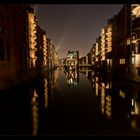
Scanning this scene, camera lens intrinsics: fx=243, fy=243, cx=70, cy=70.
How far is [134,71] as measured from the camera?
4956 centimetres

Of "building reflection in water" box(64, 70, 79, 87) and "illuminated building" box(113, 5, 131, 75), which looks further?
"illuminated building" box(113, 5, 131, 75)

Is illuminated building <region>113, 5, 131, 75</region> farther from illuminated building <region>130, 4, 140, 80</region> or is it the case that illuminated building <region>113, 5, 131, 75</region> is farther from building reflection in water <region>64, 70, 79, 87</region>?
building reflection in water <region>64, 70, 79, 87</region>

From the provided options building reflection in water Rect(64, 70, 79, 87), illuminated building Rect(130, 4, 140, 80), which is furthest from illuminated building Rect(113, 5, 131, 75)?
building reflection in water Rect(64, 70, 79, 87)

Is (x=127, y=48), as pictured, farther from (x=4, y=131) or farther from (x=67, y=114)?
(x=4, y=131)

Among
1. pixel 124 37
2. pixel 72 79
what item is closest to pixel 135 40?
pixel 124 37

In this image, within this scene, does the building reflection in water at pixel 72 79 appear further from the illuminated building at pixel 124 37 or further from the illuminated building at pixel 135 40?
the illuminated building at pixel 124 37

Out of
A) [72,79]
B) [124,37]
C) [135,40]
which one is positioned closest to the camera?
[135,40]

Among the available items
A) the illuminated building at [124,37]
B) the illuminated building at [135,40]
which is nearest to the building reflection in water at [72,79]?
the illuminated building at [135,40]

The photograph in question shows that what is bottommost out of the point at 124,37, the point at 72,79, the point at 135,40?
the point at 72,79

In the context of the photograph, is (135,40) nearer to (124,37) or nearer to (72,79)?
(124,37)

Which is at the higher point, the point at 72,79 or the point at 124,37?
the point at 124,37

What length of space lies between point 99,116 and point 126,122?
2378 mm

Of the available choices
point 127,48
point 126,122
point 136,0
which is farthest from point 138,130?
point 127,48

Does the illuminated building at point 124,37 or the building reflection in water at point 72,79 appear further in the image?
the illuminated building at point 124,37
